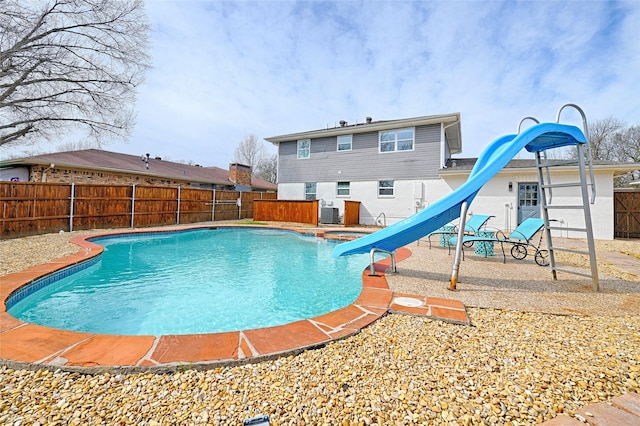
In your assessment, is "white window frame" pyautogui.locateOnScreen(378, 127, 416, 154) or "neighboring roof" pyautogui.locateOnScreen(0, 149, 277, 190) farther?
"white window frame" pyautogui.locateOnScreen(378, 127, 416, 154)

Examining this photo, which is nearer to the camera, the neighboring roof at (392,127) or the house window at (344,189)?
the neighboring roof at (392,127)

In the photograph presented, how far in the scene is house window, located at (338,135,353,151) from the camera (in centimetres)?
1658

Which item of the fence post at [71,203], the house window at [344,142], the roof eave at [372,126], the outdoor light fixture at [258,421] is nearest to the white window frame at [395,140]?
the roof eave at [372,126]

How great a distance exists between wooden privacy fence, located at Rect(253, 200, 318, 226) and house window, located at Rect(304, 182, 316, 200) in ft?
8.29

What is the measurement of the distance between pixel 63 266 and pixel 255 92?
11.2 meters

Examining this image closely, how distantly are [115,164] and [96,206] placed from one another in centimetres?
718

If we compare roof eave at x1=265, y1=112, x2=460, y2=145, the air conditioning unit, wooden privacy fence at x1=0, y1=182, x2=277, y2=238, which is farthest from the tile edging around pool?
roof eave at x1=265, y1=112, x2=460, y2=145

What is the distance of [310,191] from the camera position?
1781cm

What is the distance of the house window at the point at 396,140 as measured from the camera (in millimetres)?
14867

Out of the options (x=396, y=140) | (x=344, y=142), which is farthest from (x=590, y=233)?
(x=344, y=142)

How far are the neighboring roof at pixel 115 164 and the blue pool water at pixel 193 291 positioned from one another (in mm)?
9109

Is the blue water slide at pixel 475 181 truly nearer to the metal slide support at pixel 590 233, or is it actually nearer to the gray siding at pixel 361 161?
the metal slide support at pixel 590 233

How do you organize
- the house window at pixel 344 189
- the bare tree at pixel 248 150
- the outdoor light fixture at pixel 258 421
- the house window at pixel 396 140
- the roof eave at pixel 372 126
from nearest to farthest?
the outdoor light fixture at pixel 258 421 → the roof eave at pixel 372 126 → the house window at pixel 396 140 → the house window at pixel 344 189 → the bare tree at pixel 248 150

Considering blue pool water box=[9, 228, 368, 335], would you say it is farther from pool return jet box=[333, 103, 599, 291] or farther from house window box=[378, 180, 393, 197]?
house window box=[378, 180, 393, 197]
